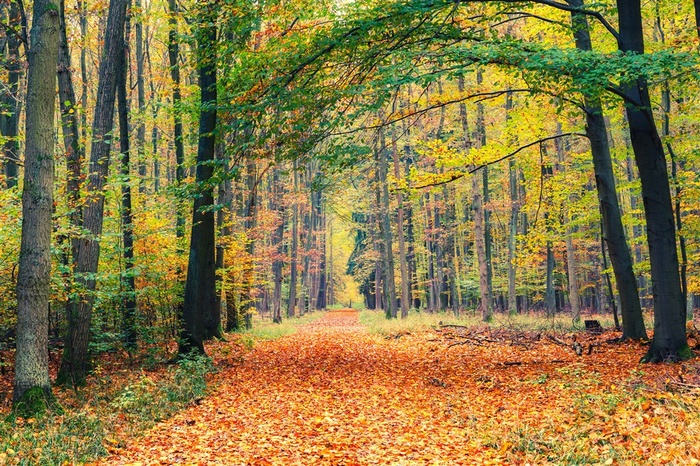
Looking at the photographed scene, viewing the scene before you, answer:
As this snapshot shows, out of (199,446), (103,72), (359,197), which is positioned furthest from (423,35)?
(359,197)

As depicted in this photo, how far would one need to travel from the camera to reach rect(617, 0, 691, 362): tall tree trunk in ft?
28.4

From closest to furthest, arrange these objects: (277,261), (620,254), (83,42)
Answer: (620,254), (83,42), (277,261)

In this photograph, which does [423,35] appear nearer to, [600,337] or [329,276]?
[600,337]

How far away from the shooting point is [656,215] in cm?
894

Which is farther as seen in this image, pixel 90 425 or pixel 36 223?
pixel 36 223

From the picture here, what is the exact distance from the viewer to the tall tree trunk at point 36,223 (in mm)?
6820

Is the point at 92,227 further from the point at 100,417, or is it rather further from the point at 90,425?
the point at 90,425

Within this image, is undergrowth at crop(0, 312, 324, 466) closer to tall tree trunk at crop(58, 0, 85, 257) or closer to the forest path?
the forest path

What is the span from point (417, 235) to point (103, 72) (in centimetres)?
2890

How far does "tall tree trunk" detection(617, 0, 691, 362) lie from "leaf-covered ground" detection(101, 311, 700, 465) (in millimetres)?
757

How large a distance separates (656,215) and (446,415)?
5.60 metres

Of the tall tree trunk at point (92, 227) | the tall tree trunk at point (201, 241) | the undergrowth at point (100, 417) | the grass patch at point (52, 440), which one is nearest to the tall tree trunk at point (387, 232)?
the tall tree trunk at point (201, 241)

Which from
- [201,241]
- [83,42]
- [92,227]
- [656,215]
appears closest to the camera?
[656,215]

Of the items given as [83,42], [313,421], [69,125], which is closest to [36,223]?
[69,125]
